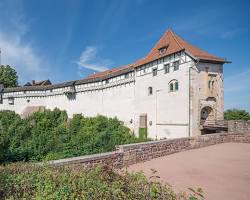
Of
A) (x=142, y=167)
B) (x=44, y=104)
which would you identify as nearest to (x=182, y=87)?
(x=142, y=167)

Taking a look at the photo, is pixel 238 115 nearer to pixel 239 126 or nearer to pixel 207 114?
pixel 207 114

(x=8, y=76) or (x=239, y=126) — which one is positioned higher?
(x=8, y=76)

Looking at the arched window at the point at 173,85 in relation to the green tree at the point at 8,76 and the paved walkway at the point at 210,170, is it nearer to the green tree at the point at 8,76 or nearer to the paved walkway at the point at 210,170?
the paved walkway at the point at 210,170

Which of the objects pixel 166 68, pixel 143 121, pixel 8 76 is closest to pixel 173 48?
pixel 166 68

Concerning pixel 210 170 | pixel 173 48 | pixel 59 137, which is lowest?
pixel 59 137

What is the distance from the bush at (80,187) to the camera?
4.07 m

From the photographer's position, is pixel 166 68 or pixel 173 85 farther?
pixel 166 68

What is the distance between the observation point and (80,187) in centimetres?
436

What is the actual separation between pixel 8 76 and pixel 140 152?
4555cm

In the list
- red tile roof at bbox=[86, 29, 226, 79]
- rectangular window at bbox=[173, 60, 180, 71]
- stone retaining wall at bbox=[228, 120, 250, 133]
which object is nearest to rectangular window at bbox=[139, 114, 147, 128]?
red tile roof at bbox=[86, 29, 226, 79]

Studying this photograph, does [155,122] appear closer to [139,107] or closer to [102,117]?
[139,107]

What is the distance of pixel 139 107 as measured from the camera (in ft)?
90.2

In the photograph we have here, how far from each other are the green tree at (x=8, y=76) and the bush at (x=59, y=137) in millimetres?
12085

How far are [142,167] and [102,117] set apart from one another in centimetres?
2299
